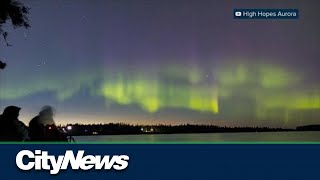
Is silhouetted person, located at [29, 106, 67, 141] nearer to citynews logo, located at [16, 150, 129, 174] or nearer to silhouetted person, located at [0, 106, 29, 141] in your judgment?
silhouetted person, located at [0, 106, 29, 141]

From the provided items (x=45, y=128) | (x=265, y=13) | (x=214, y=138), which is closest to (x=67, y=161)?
(x=45, y=128)

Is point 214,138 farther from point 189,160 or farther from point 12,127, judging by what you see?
point 12,127

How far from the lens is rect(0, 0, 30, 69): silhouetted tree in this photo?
9.83 metres

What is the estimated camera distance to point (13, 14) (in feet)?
32.6

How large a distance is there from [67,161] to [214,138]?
196 centimetres

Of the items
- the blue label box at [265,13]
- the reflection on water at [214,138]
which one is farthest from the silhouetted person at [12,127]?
the blue label box at [265,13]

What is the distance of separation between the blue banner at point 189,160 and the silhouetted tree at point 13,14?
1460mm

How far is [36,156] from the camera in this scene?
366 inches

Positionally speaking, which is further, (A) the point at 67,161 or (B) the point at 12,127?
(B) the point at 12,127

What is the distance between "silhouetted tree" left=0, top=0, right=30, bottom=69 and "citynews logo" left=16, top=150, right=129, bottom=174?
133cm

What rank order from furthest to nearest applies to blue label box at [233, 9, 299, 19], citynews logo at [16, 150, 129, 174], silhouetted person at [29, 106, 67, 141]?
blue label box at [233, 9, 299, 19], silhouetted person at [29, 106, 67, 141], citynews logo at [16, 150, 129, 174]

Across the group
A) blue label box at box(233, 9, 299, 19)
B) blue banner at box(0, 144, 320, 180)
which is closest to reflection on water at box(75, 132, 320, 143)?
blue banner at box(0, 144, 320, 180)

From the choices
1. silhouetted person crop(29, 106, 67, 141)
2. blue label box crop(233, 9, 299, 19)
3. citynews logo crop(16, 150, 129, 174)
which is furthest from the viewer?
blue label box crop(233, 9, 299, 19)

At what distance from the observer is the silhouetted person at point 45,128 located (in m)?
9.52
